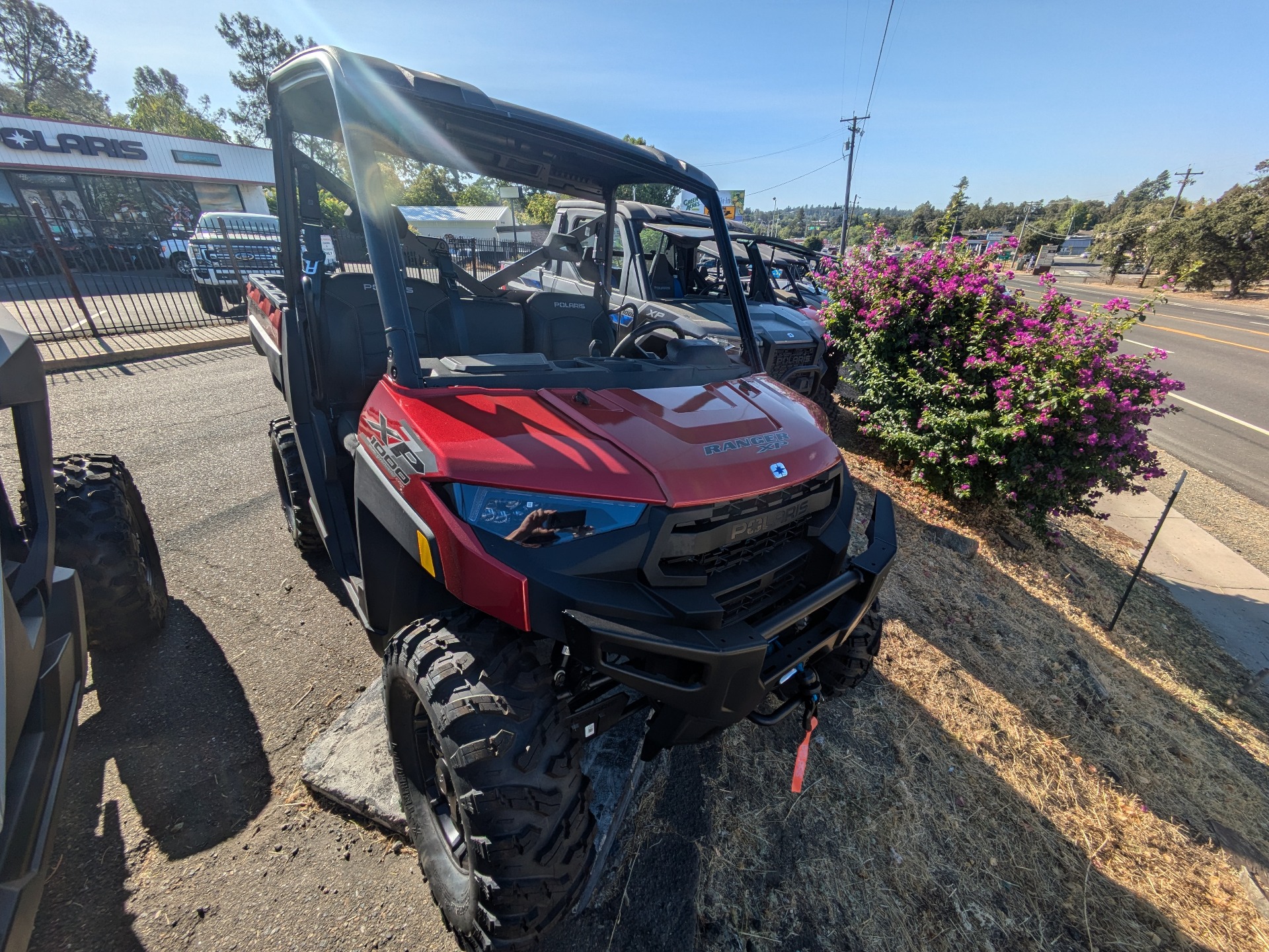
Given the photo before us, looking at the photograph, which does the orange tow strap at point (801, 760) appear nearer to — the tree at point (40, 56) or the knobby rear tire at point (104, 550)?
the knobby rear tire at point (104, 550)

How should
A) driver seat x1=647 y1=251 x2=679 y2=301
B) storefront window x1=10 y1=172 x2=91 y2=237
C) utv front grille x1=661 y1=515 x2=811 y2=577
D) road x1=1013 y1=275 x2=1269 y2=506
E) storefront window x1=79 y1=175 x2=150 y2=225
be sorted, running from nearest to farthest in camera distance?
utv front grille x1=661 y1=515 x2=811 y2=577, driver seat x1=647 y1=251 x2=679 y2=301, road x1=1013 y1=275 x2=1269 y2=506, storefront window x1=10 y1=172 x2=91 y2=237, storefront window x1=79 y1=175 x2=150 y2=225

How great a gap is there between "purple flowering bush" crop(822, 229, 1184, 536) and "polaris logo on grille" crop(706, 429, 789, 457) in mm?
3458

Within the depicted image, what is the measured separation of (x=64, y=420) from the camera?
5547 mm

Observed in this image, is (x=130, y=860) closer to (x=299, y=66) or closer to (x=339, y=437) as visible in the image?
(x=339, y=437)

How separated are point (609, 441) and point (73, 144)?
103ft

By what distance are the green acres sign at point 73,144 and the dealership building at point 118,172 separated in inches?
0.9

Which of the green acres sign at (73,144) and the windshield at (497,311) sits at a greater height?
the green acres sign at (73,144)

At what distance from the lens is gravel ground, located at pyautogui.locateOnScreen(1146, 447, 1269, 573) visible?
6.11m

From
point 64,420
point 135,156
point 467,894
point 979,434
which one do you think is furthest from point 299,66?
point 135,156

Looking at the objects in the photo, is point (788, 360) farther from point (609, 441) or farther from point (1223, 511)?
point (1223, 511)

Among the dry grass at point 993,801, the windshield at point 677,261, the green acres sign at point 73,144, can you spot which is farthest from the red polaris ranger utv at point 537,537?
the green acres sign at point 73,144

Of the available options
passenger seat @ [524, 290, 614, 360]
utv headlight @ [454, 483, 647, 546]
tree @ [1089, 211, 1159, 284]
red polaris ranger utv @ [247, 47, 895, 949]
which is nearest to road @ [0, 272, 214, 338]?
passenger seat @ [524, 290, 614, 360]

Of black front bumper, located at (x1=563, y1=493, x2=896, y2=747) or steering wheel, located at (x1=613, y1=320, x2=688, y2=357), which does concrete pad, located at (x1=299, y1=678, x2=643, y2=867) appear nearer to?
black front bumper, located at (x1=563, y1=493, x2=896, y2=747)

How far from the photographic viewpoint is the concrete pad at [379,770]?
6.79 ft
